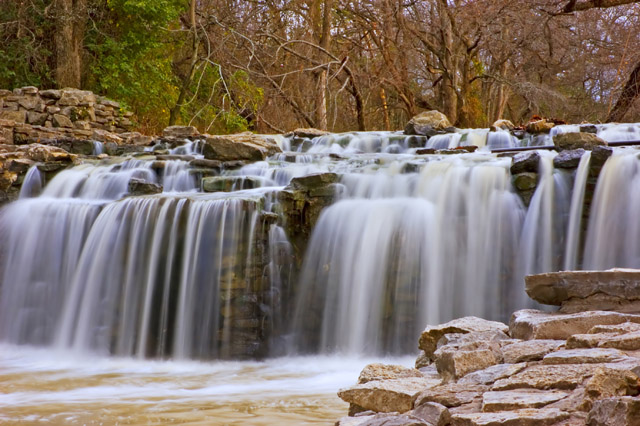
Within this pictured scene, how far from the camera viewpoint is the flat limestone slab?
434 centimetres

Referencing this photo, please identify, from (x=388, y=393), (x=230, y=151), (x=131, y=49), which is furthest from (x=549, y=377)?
(x=131, y=49)

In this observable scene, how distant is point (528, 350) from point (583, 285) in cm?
116

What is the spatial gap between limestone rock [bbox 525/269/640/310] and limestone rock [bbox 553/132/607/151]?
5.51m

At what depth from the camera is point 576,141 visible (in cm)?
977

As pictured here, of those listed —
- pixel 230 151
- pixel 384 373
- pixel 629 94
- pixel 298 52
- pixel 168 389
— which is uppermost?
pixel 298 52

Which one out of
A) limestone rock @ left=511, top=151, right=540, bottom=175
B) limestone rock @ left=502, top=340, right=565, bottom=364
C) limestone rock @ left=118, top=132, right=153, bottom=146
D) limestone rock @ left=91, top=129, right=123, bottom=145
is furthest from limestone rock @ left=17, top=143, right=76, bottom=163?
limestone rock @ left=502, top=340, right=565, bottom=364

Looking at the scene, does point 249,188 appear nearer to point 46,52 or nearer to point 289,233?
point 289,233

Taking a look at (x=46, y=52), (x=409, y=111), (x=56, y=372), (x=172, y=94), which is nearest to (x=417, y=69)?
(x=409, y=111)

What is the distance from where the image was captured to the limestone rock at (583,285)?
171 inches

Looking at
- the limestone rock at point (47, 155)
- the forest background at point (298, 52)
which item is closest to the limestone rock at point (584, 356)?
the limestone rock at point (47, 155)

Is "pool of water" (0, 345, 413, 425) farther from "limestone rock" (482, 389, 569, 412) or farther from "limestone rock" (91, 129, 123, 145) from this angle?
"limestone rock" (91, 129, 123, 145)

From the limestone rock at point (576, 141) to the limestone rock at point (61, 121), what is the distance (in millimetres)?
10341

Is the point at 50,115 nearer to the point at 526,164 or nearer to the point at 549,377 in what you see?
the point at 526,164

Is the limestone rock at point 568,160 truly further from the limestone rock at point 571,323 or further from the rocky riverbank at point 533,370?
the limestone rock at point 571,323
